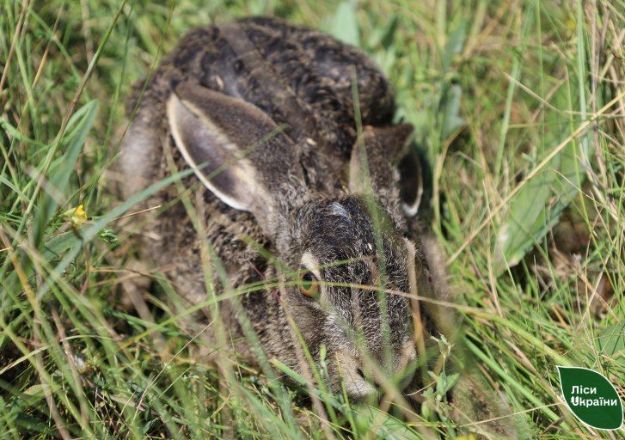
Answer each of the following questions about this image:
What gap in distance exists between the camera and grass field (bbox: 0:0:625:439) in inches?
135

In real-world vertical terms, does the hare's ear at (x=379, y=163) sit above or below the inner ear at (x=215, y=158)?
above

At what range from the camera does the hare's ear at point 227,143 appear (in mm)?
4234

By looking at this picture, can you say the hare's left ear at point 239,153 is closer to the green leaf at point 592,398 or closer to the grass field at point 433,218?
the grass field at point 433,218

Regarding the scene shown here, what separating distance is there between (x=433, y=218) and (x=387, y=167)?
29.8 inches

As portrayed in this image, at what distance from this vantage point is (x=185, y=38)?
518 cm

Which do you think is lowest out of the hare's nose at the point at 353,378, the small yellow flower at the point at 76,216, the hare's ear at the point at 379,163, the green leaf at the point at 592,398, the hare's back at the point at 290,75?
the hare's nose at the point at 353,378

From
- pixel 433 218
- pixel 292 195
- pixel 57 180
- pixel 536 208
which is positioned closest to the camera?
pixel 57 180

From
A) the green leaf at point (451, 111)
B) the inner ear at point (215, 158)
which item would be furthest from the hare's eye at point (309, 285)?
the green leaf at point (451, 111)

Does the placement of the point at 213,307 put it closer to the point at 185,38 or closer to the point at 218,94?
the point at 218,94

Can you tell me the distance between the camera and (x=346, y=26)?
225 inches

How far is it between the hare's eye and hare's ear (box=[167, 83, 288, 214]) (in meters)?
0.69

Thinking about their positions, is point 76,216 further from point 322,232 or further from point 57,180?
point 322,232

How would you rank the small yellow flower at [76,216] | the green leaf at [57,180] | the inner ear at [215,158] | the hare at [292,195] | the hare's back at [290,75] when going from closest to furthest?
1. the green leaf at [57,180]
2. the small yellow flower at [76,216]
3. the hare at [292,195]
4. the inner ear at [215,158]
5. the hare's back at [290,75]

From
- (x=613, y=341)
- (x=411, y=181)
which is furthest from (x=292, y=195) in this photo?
(x=613, y=341)
